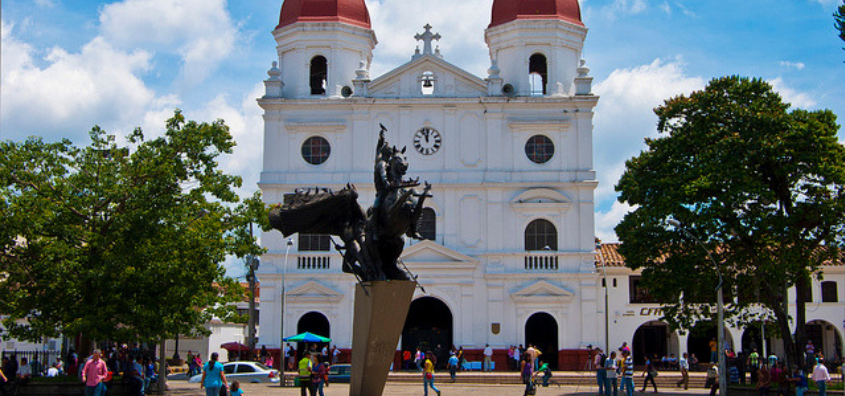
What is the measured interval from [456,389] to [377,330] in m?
15.4

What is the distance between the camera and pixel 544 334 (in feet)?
142

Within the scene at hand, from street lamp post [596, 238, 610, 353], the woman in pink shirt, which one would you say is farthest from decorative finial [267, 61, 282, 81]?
Answer: the woman in pink shirt

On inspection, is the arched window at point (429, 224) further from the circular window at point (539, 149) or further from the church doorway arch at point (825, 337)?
the church doorway arch at point (825, 337)

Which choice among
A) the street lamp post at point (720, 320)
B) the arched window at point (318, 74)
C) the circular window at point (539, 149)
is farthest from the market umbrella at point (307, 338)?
the street lamp post at point (720, 320)

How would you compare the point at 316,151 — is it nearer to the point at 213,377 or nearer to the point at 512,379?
the point at 512,379

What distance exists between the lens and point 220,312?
27969mm

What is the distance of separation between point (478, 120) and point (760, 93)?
1566 centimetres

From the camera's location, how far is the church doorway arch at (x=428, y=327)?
142 feet

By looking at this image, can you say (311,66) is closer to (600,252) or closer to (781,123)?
(600,252)

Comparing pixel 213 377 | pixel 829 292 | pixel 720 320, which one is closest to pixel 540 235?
pixel 720 320

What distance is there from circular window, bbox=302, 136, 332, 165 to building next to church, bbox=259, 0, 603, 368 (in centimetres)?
7

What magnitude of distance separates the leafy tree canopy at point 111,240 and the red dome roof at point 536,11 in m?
20.8

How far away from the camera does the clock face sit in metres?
44.3

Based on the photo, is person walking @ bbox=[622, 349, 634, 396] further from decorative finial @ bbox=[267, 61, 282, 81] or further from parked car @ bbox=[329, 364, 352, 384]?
decorative finial @ bbox=[267, 61, 282, 81]
